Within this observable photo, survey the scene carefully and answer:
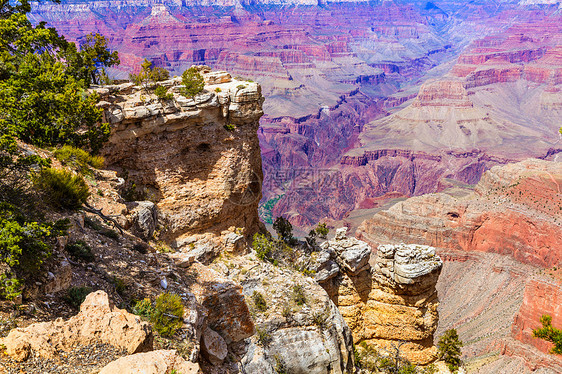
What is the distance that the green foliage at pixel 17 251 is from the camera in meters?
8.55

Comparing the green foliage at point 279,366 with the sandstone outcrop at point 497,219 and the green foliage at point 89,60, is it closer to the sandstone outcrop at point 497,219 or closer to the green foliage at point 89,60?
the green foliage at point 89,60

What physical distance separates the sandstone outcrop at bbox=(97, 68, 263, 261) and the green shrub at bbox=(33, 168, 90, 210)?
762cm

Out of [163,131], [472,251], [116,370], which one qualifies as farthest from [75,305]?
[472,251]

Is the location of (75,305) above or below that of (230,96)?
below

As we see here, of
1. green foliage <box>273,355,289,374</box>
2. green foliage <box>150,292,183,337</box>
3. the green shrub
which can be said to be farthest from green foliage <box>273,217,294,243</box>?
green foliage <box>150,292,183,337</box>

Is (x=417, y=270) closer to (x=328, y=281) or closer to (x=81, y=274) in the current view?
(x=328, y=281)

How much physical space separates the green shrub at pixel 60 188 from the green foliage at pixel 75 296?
4.71 metres

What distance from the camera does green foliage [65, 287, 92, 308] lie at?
32.6 ft

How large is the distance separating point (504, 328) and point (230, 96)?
50783 mm

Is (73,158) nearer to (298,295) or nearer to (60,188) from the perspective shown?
(60,188)

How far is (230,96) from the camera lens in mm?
25844

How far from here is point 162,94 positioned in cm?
2395

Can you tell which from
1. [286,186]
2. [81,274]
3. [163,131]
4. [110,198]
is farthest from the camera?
[286,186]

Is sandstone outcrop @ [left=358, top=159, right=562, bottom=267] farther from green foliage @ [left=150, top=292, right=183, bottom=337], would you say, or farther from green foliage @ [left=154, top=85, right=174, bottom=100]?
green foliage @ [left=150, top=292, right=183, bottom=337]
